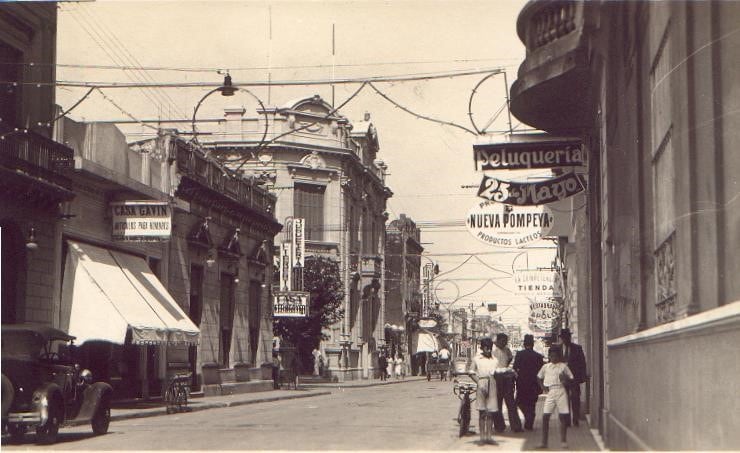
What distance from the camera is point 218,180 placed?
115 feet

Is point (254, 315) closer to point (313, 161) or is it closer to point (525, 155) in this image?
point (313, 161)

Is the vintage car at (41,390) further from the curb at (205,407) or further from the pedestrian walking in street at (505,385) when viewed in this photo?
the pedestrian walking in street at (505,385)

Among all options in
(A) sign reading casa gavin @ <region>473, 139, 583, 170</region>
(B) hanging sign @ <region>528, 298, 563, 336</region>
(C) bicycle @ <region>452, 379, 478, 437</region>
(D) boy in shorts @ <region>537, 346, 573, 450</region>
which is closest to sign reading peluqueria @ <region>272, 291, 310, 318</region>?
(B) hanging sign @ <region>528, 298, 563, 336</region>

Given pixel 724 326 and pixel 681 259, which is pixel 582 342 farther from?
pixel 724 326

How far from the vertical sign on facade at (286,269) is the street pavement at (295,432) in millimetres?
17852

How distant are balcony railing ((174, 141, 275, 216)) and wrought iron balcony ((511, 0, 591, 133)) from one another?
17028 mm

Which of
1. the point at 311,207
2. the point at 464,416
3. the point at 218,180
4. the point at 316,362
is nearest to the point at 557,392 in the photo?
the point at 464,416

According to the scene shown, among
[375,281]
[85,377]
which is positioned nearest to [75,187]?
[85,377]

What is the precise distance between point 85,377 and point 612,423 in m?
8.73

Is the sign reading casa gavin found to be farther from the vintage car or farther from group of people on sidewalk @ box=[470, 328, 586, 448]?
the vintage car

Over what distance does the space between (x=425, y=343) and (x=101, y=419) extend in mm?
57002

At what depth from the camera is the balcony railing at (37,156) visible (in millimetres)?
20812

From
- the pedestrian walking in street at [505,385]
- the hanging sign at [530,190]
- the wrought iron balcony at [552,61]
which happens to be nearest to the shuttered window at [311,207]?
the pedestrian walking in street at [505,385]

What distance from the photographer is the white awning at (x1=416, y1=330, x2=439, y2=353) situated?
240ft
